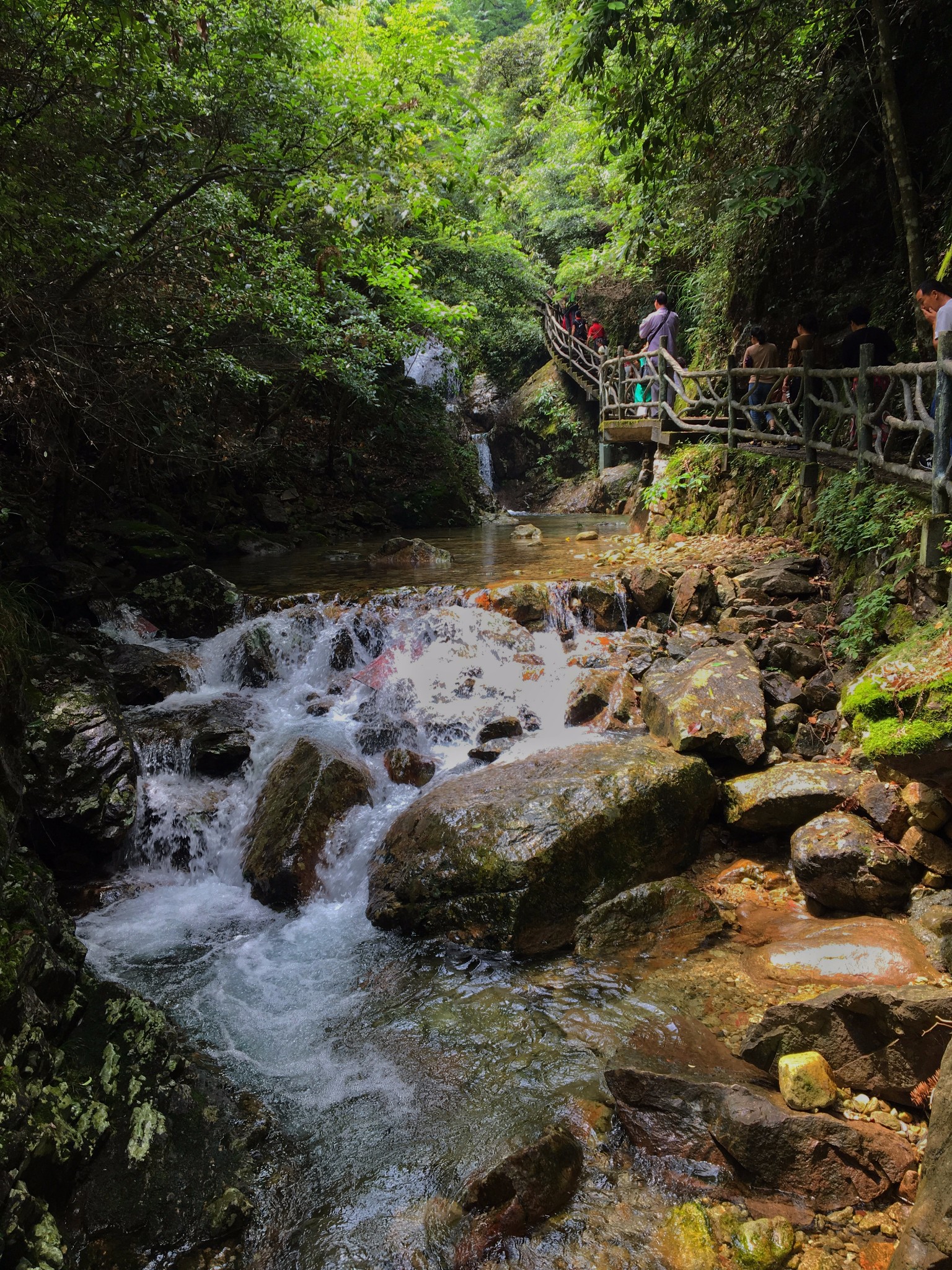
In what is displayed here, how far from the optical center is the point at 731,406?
32.1 ft

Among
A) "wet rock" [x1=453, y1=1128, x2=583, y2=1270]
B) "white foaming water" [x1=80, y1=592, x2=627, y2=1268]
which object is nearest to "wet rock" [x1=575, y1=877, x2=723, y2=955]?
"white foaming water" [x1=80, y1=592, x2=627, y2=1268]

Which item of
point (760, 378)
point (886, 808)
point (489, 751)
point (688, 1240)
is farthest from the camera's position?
point (760, 378)

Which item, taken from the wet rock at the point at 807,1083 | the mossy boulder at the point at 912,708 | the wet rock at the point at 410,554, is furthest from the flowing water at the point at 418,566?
Result: the wet rock at the point at 807,1083

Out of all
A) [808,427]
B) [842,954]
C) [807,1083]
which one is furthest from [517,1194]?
[808,427]

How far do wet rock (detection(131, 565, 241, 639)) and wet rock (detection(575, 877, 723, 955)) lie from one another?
21.9 ft

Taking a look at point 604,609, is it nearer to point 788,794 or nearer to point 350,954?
point 788,794

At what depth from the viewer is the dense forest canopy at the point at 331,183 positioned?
534 cm

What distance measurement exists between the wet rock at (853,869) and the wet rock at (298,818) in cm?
373

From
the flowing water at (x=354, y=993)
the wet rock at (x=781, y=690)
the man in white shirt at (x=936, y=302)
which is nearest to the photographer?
the flowing water at (x=354, y=993)

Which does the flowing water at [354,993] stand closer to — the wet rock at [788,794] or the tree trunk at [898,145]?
the wet rock at [788,794]

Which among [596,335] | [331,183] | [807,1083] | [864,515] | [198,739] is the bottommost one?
[807,1083]

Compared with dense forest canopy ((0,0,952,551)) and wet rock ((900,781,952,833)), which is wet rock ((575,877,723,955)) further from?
dense forest canopy ((0,0,952,551))

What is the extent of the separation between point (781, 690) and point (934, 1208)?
4.72m

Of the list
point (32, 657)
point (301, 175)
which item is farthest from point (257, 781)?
point (301, 175)
